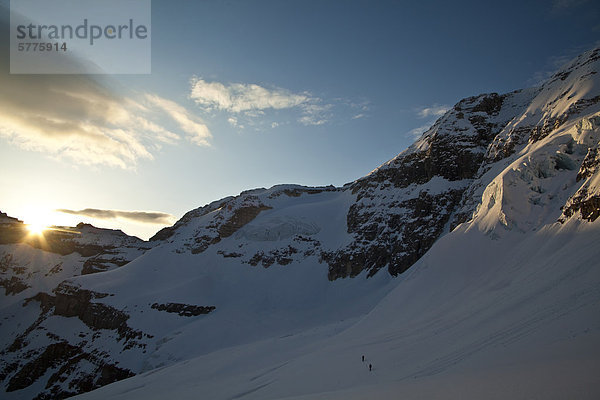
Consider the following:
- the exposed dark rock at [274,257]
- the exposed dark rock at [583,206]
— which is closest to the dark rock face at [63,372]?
the exposed dark rock at [274,257]

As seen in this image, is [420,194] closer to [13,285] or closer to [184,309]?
[184,309]

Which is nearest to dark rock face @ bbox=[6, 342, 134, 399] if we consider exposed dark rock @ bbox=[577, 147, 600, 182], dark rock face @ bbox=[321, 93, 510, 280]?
dark rock face @ bbox=[321, 93, 510, 280]

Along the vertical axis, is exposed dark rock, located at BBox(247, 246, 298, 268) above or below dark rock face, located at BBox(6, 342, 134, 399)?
above

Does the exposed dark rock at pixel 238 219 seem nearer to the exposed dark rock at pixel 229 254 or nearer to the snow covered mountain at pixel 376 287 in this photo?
the snow covered mountain at pixel 376 287

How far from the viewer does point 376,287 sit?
202ft

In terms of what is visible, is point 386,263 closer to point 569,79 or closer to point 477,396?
point 569,79

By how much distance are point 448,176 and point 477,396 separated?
64.3 metres

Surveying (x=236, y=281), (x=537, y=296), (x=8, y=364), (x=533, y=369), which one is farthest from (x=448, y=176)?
(x=8, y=364)

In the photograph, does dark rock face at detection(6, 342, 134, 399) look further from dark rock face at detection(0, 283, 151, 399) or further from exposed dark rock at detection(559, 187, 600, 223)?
exposed dark rock at detection(559, 187, 600, 223)

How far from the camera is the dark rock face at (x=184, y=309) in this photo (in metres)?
62.6

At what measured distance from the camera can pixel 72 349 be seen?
60.6 m

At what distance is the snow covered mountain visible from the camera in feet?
56.5

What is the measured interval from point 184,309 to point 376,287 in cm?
3370

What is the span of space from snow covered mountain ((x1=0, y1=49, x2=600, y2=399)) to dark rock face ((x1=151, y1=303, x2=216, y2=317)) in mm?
250
